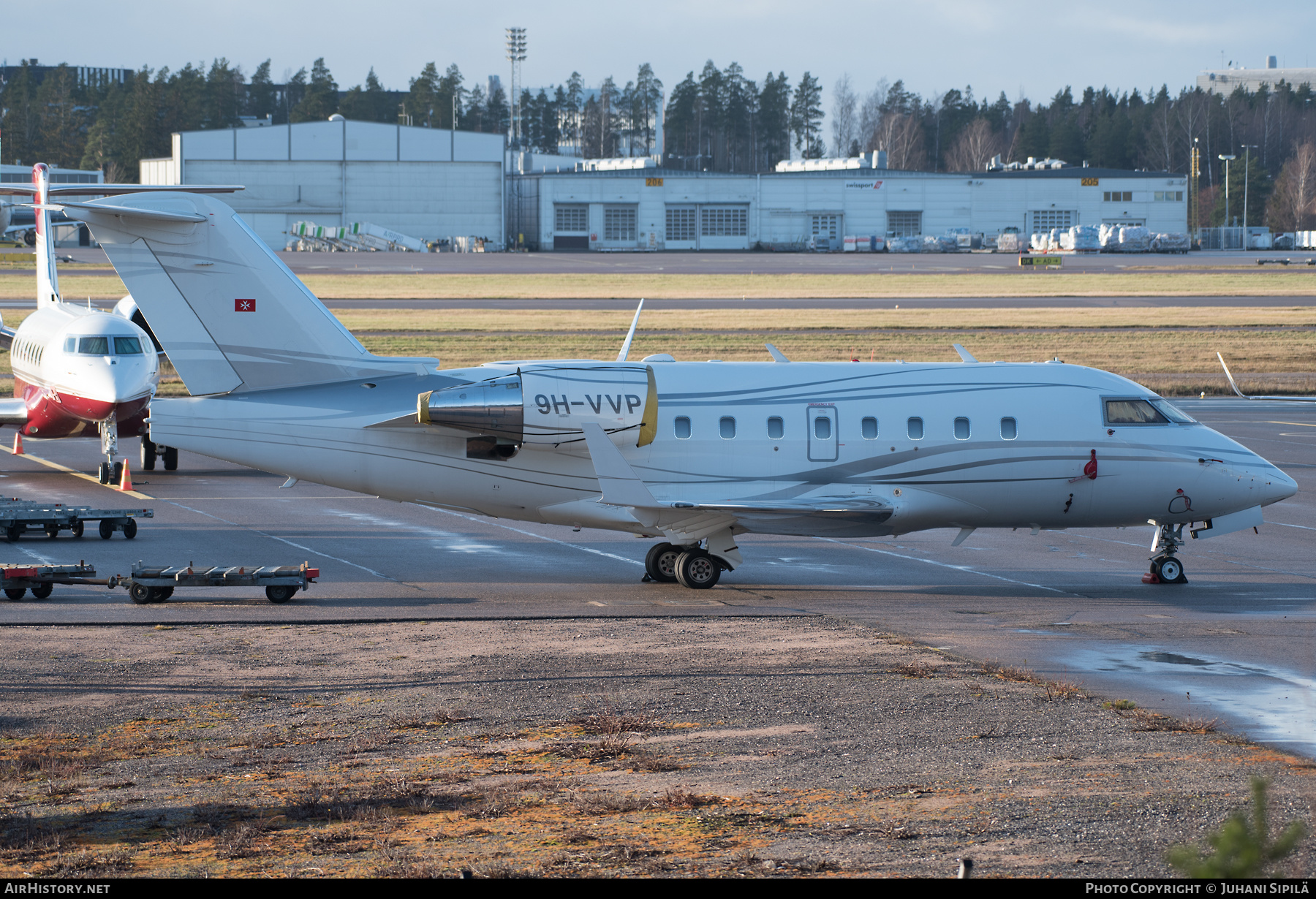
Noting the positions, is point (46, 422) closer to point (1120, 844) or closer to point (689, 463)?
point (689, 463)

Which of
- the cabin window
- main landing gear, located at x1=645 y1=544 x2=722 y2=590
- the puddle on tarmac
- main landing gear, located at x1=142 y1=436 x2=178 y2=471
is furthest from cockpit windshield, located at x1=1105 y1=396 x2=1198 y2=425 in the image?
main landing gear, located at x1=142 y1=436 x2=178 y2=471

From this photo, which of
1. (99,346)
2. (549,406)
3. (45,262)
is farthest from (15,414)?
(549,406)

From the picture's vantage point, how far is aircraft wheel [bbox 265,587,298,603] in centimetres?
1878

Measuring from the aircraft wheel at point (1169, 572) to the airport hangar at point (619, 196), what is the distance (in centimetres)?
13325

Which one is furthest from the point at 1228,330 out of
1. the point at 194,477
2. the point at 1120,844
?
the point at 1120,844

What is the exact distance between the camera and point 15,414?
31.0 m

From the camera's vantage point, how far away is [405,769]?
1112cm

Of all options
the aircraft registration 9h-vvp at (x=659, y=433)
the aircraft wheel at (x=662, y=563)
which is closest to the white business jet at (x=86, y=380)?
the aircraft registration 9h-vvp at (x=659, y=433)

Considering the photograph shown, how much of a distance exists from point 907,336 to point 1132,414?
4088 cm

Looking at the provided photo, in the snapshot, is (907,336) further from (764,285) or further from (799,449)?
(799,449)

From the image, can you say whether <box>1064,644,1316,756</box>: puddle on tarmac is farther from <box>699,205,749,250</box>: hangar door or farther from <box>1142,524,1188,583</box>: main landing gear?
<box>699,205,749,250</box>: hangar door

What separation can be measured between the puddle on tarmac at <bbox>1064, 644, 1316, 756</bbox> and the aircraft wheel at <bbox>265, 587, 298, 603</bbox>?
10.3 metres

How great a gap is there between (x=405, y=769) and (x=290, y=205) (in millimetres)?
148479

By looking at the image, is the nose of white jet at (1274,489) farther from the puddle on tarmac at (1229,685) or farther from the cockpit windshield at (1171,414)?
the puddle on tarmac at (1229,685)
